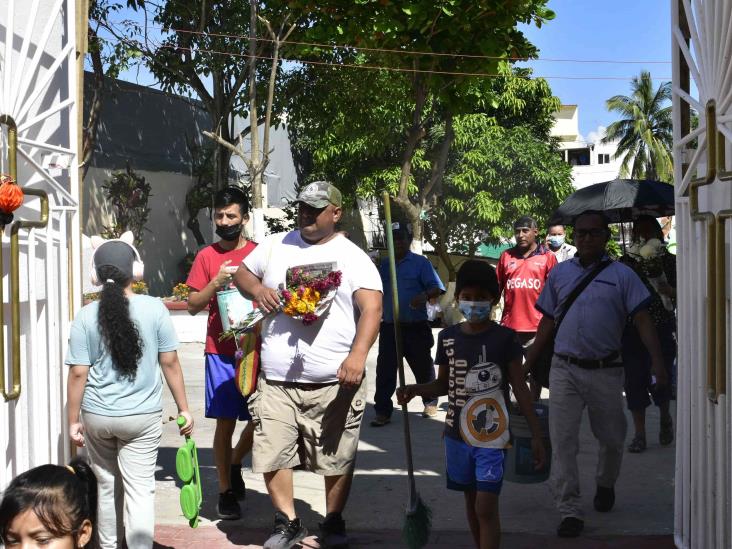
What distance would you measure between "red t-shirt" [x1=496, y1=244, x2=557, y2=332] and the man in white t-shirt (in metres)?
3.56

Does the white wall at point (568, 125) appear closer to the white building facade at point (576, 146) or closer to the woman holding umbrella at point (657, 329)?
the white building facade at point (576, 146)

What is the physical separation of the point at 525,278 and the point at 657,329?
1.28 m

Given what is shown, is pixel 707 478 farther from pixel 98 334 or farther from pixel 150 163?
pixel 150 163

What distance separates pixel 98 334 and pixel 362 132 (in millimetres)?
19698

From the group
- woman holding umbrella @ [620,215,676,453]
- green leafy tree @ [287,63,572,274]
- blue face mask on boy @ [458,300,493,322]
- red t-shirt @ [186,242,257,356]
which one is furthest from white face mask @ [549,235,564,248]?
green leafy tree @ [287,63,572,274]

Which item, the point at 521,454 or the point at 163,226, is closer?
the point at 521,454

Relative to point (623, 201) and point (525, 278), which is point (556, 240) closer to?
point (623, 201)

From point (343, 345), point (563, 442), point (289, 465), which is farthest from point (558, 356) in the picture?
point (289, 465)

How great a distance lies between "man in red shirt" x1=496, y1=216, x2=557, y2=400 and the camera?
8.91 m

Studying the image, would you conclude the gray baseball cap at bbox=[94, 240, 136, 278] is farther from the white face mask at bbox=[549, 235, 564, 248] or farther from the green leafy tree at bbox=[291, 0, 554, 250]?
the white face mask at bbox=[549, 235, 564, 248]

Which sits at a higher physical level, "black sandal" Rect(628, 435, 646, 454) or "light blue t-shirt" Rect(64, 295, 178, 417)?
"light blue t-shirt" Rect(64, 295, 178, 417)

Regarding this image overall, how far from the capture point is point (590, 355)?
5918 millimetres

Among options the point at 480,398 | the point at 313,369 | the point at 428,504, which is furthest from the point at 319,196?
the point at 428,504

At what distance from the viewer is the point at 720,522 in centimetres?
452
